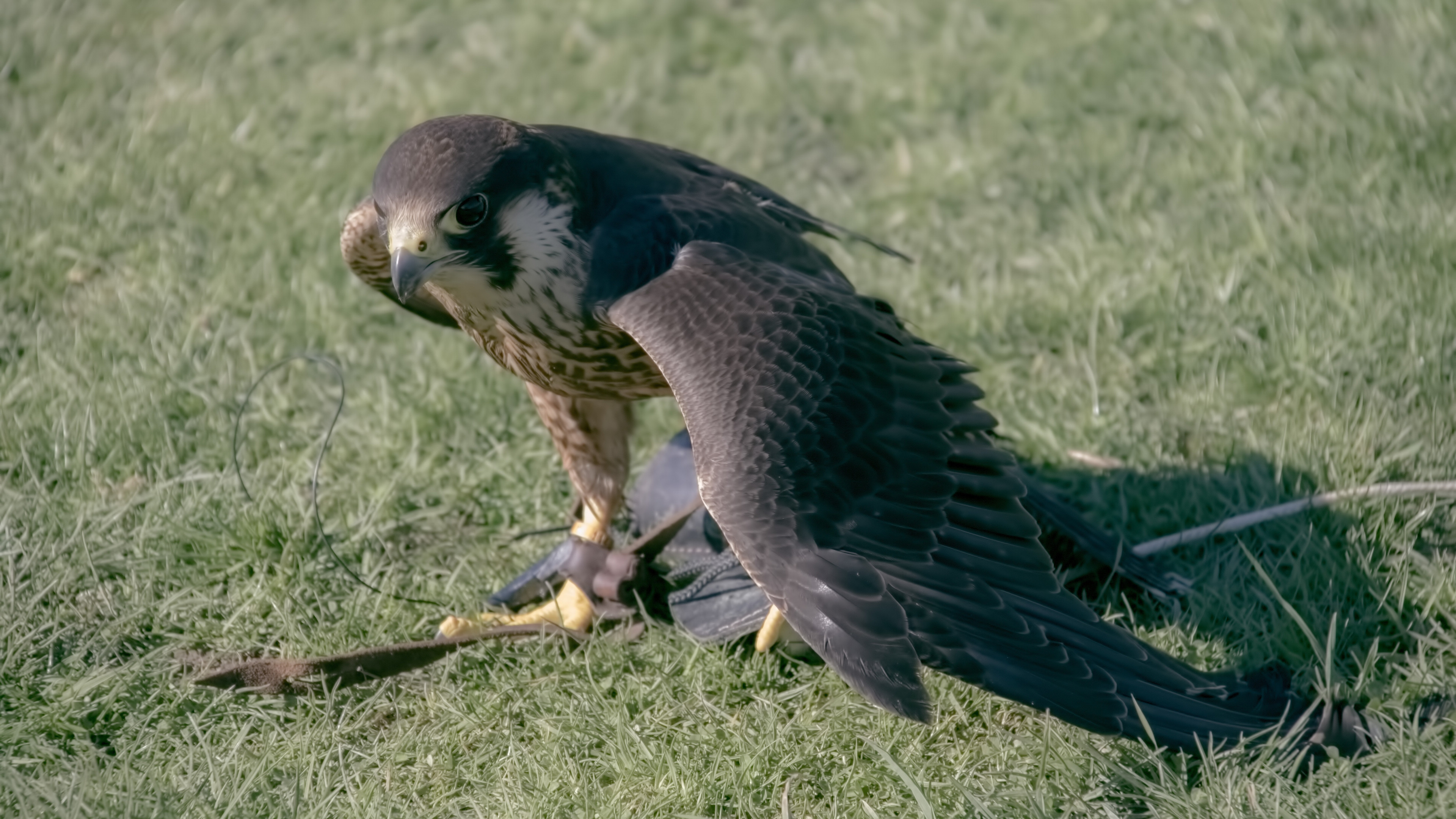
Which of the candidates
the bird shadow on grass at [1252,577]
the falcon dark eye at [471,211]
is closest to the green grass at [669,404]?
the bird shadow on grass at [1252,577]

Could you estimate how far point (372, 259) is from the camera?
3.71 meters

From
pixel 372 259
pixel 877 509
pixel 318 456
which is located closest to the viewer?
pixel 877 509

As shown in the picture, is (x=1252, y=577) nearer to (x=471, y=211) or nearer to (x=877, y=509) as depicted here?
(x=877, y=509)

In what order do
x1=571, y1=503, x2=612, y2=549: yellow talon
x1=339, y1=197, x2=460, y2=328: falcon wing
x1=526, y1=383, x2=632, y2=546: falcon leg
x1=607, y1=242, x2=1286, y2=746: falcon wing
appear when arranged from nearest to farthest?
x1=607, y1=242, x2=1286, y2=746: falcon wing < x1=339, y1=197, x2=460, y2=328: falcon wing < x1=526, y1=383, x2=632, y2=546: falcon leg < x1=571, y1=503, x2=612, y2=549: yellow talon

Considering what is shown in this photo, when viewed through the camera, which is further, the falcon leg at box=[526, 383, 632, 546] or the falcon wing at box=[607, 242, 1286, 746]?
the falcon leg at box=[526, 383, 632, 546]

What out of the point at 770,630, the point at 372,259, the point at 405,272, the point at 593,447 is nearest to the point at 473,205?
the point at 405,272

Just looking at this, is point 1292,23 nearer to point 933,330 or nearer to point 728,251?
point 933,330

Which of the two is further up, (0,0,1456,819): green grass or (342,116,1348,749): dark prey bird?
(342,116,1348,749): dark prey bird

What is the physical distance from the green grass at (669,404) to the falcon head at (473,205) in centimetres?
101

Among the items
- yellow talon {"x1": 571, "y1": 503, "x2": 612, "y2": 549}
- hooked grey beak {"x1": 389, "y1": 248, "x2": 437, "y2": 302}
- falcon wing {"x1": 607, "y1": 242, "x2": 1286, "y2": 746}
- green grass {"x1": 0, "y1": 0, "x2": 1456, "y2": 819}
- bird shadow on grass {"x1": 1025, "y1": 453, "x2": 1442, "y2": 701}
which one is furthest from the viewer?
yellow talon {"x1": 571, "y1": 503, "x2": 612, "y2": 549}

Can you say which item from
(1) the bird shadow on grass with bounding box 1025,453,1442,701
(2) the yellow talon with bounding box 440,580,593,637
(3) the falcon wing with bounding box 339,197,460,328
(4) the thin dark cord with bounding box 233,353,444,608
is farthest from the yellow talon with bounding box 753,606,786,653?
(3) the falcon wing with bounding box 339,197,460,328

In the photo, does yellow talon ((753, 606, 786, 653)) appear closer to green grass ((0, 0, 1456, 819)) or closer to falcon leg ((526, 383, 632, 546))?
green grass ((0, 0, 1456, 819))

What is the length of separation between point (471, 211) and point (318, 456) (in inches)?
51.5

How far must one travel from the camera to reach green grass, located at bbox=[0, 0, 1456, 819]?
10.3ft
